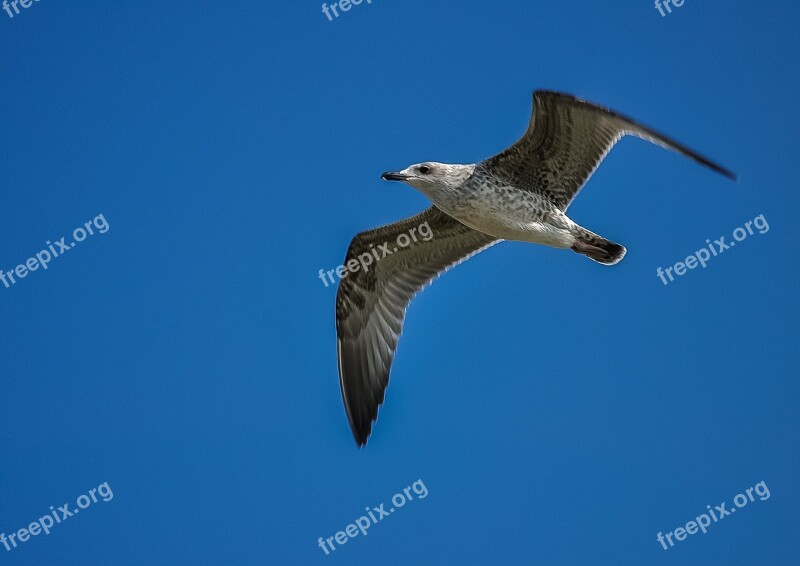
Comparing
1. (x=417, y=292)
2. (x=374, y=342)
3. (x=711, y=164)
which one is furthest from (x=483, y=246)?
(x=711, y=164)

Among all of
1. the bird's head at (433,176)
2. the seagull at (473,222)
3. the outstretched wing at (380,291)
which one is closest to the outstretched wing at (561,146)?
the seagull at (473,222)

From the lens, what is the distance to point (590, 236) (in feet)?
27.1

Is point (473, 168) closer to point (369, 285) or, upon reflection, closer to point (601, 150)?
point (601, 150)

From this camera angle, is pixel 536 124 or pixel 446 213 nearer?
pixel 536 124

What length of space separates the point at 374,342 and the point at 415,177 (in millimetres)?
1930

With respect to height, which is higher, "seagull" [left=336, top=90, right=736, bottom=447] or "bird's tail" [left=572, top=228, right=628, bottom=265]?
"seagull" [left=336, top=90, right=736, bottom=447]

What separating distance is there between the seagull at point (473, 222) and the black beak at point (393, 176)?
1 centimetres

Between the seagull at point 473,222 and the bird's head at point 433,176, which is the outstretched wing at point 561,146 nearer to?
the seagull at point 473,222

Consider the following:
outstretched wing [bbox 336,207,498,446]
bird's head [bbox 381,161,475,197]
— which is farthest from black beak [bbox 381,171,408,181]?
outstretched wing [bbox 336,207,498,446]

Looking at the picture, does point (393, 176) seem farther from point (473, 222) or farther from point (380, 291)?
point (380, 291)

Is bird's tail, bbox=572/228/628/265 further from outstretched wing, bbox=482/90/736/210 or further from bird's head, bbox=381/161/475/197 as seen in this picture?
bird's head, bbox=381/161/475/197

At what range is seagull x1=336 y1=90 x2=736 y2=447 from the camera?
7.90 m

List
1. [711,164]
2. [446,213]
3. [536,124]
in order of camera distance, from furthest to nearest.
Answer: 1. [446,213]
2. [536,124]
3. [711,164]

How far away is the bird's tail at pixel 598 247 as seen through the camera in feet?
27.1
